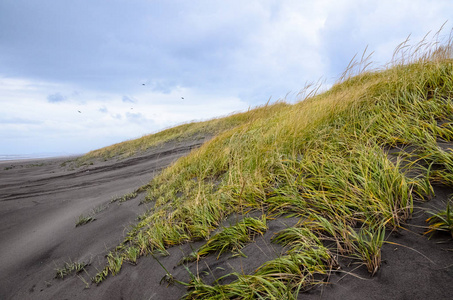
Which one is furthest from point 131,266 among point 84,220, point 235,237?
point 84,220

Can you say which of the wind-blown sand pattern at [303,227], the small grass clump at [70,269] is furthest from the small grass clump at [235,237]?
the small grass clump at [70,269]

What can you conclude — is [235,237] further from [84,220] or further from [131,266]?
[84,220]

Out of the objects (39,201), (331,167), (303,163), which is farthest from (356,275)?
(39,201)

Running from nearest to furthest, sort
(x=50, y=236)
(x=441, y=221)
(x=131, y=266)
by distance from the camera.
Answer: (x=441, y=221) < (x=131, y=266) < (x=50, y=236)

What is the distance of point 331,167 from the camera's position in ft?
7.25

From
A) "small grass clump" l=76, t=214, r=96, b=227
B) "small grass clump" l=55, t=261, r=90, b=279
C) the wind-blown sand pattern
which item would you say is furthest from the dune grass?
"small grass clump" l=76, t=214, r=96, b=227

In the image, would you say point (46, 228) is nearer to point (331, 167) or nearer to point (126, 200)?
point (126, 200)

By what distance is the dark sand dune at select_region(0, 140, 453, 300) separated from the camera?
3.87 ft

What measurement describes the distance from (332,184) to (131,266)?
6.98ft

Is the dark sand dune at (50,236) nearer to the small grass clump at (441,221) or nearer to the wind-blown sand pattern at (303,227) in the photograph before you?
A: the wind-blown sand pattern at (303,227)

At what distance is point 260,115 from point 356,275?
4872 mm

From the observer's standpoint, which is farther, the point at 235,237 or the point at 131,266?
the point at 131,266

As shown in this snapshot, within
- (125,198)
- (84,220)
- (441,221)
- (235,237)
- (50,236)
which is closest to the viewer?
(441,221)

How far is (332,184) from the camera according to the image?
1.95 meters
